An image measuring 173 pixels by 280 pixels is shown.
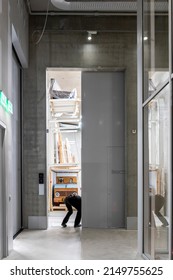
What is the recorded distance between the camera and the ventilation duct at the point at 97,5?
853 cm

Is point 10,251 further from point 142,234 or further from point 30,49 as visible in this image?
point 30,49

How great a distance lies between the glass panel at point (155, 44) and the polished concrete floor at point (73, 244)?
253 cm

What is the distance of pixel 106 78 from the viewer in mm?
9586

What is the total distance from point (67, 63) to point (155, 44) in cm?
408

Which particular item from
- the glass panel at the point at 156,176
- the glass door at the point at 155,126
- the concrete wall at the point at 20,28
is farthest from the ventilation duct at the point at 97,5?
the glass panel at the point at 156,176

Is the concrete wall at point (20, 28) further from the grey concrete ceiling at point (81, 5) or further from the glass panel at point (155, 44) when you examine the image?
the glass panel at point (155, 44)

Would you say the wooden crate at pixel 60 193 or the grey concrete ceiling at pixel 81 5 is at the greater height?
the grey concrete ceiling at pixel 81 5

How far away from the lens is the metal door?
9359 millimetres

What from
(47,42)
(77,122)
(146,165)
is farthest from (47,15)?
(146,165)

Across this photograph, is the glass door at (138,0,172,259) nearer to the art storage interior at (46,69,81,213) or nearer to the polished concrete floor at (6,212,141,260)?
the polished concrete floor at (6,212,141,260)

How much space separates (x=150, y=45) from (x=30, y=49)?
162 inches

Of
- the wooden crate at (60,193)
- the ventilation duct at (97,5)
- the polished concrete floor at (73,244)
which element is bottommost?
the polished concrete floor at (73,244)

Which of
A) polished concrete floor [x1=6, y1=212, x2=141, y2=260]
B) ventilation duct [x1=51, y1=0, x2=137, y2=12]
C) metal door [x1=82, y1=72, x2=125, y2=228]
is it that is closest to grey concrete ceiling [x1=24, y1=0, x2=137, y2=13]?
ventilation duct [x1=51, y1=0, x2=137, y2=12]

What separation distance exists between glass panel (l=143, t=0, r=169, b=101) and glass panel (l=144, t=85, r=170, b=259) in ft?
0.78
